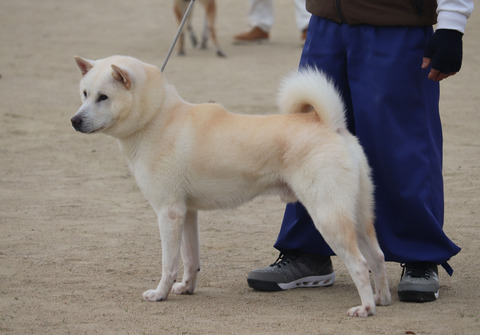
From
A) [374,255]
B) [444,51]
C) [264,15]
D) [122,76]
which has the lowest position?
[264,15]

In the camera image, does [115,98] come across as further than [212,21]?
No

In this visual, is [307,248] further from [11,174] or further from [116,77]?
[11,174]

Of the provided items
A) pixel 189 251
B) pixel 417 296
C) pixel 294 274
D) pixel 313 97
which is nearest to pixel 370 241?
pixel 417 296

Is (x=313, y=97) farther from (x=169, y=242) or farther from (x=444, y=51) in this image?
(x=169, y=242)

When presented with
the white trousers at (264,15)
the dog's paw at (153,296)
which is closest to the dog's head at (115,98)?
the dog's paw at (153,296)

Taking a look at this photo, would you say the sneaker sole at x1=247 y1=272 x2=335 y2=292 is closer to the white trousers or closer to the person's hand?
the person's hand

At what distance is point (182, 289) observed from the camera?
4.10 meters

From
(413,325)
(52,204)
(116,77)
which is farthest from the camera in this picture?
(52,204)

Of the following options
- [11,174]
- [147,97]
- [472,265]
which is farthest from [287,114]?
[11,174]

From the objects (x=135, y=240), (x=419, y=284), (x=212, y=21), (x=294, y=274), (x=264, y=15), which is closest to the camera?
(x=419, y=284)

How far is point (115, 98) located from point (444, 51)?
4.97ft

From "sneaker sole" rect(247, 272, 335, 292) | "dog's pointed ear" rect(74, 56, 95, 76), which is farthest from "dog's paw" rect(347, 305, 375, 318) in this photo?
"dog's pointed ear" rect(74, 56, 95, 76)

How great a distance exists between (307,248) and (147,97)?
1.16m

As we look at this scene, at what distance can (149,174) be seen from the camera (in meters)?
3.83
